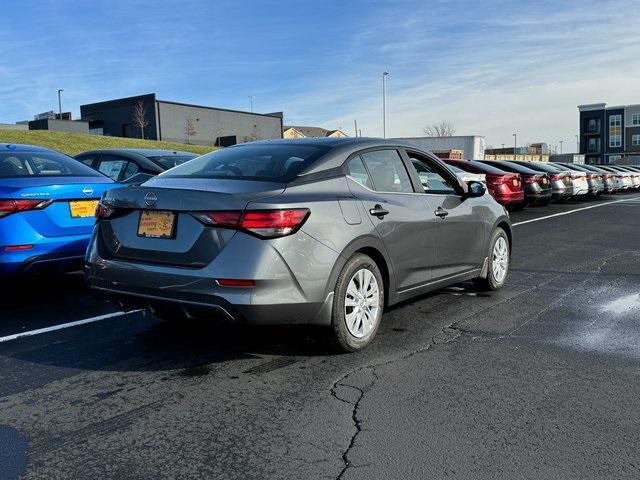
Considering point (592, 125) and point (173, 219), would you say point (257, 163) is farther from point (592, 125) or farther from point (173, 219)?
point (592, 125)

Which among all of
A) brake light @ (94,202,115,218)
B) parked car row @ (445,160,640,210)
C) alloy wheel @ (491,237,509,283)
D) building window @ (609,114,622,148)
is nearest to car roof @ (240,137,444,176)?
brake light @ (94,202,115,218)

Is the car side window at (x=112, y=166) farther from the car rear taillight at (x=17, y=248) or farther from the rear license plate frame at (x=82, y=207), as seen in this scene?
the car rear taillight at (x=17, y=248)

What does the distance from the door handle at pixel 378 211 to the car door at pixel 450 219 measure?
0.80 m

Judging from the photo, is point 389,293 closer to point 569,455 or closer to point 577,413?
point 577,413

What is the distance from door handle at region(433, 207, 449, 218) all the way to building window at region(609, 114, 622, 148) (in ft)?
299

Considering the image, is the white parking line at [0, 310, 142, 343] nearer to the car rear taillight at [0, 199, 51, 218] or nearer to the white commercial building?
the car rear taillight at [0, 199, 51, 218]

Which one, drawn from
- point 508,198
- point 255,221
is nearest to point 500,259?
point 255,221

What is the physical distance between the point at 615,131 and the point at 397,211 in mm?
92947

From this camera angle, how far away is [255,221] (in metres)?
3.84

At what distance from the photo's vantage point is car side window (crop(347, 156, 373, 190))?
15.4 ft

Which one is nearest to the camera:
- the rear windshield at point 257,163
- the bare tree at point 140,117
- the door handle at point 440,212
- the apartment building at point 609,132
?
the rear windshield at point 257,163

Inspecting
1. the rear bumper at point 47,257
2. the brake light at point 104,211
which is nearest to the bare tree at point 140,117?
the rear bumper at point 47,257

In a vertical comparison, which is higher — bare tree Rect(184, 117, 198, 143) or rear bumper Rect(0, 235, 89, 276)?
bare tree Rect(184, 117, 198, 143)

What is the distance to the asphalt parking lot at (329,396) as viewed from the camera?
289cm
